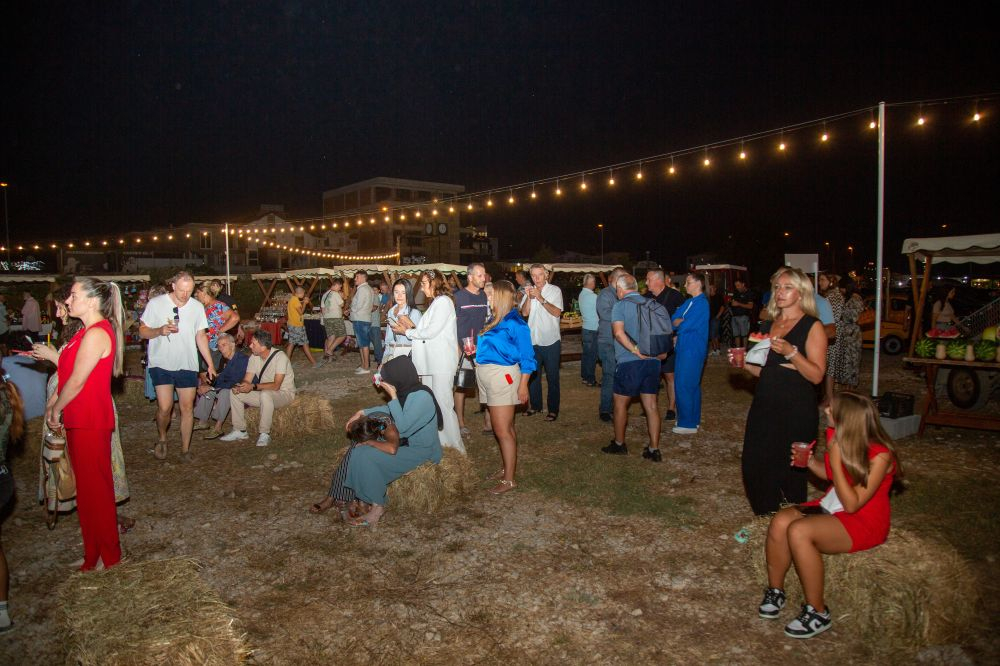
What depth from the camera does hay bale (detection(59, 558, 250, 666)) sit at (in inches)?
93.7

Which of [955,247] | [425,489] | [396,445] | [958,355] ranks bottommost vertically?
[425,489]

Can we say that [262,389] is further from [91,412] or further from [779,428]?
[779,428]

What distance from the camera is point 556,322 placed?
7.82 metres

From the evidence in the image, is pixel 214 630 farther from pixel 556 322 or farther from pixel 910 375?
pixel 910 375

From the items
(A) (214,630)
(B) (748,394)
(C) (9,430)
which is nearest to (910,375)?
(B) (748,394)

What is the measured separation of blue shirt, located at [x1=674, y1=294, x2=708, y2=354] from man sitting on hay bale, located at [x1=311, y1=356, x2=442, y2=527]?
336cm

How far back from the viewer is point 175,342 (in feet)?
18.7

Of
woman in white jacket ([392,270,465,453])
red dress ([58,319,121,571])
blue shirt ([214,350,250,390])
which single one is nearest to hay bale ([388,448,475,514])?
woman in white jacket ([392,270,465,453])

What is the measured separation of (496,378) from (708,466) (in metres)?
2.52

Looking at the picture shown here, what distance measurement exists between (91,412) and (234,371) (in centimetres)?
381

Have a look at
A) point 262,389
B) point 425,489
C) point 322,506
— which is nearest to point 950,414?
point 425,489

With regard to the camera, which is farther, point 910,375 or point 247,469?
point 910,375

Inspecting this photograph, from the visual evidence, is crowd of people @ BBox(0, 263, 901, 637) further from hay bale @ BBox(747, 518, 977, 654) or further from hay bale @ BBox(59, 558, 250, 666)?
hay bale @ BBox(59, 558, 250, 666)

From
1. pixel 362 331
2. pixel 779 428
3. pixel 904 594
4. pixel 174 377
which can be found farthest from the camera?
pixel 362 331
